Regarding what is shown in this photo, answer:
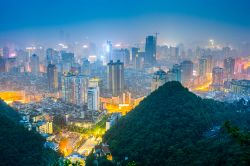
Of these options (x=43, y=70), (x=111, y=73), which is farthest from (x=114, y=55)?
(x=111, y=73)

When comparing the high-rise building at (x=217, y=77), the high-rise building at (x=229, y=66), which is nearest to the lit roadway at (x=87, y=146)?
the high-rise building at (x=217, y=77)

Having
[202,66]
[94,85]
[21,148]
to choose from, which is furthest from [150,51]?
[21,148]

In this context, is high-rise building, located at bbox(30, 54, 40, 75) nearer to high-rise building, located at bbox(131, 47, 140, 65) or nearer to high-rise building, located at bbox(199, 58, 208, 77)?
high-rise building, located at bbox(131, 47, 140, 65)

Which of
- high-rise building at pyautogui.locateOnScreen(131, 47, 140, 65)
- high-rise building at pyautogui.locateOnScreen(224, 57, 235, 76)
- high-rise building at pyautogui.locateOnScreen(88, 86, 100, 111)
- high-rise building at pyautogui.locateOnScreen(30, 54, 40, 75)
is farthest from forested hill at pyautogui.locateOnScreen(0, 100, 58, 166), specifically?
high-rise building at pyautogui.locateOnScreen(131, 47, 140, 65)

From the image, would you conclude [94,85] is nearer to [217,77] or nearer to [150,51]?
[217,77]

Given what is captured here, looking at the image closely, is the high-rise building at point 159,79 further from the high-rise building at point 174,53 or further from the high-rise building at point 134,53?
the high-rise building at point 174,53
